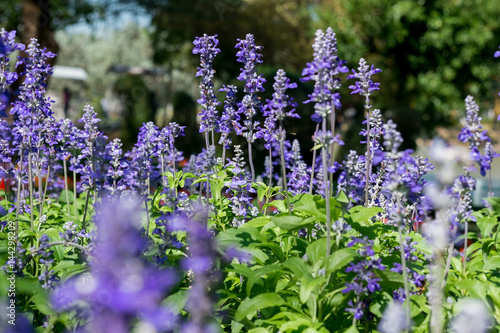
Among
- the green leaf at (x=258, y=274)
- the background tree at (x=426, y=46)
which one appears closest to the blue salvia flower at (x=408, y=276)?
the green leaf at (x=258, y=274)

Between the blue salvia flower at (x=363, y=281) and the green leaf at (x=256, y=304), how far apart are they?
346 millimetres

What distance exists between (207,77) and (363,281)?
1902mm

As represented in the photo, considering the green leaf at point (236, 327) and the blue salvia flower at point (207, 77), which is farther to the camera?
the blue salvia flower at point (207, 77)

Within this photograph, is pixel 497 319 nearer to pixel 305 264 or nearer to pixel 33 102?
pixel 305 264

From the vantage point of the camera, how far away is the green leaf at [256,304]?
2576 millimetres

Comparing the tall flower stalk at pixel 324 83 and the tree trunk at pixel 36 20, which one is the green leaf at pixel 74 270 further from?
the tree trunk at pixel 36 20

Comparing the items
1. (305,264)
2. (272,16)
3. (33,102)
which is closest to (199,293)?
(305,264)

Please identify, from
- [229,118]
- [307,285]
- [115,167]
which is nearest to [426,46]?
[229,118]

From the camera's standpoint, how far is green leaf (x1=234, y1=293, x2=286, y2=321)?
2.58 metres

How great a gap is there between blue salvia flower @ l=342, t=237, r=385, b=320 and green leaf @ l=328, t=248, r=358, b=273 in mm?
60

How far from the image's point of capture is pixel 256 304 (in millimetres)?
2609

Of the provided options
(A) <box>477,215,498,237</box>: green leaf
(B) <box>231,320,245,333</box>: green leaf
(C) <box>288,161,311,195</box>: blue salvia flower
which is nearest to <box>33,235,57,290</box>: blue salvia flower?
(B) <box>231,320,245,333</box>: green leaf

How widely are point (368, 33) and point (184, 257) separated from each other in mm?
21726

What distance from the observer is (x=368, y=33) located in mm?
23250
